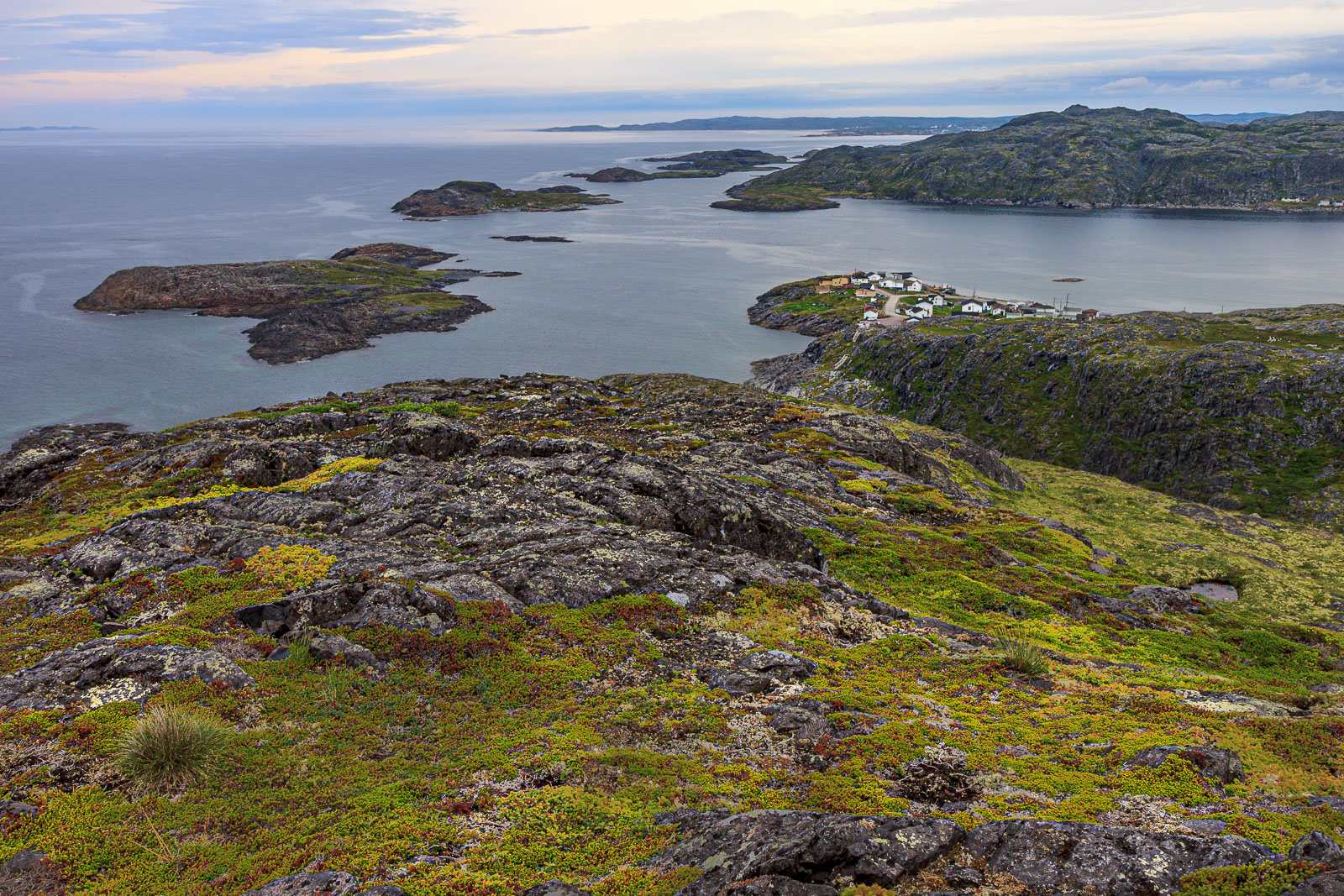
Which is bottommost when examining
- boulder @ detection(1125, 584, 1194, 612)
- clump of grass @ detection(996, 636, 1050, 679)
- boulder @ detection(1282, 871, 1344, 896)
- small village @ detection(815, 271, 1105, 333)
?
boulder @ detection(1125, 584, 1194, 612)

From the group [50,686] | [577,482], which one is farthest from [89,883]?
[577,482]

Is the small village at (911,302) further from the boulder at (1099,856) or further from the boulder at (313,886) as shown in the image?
the boulder at (313,886)

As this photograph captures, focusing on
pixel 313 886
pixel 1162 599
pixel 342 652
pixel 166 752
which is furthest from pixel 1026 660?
pixel 166 752

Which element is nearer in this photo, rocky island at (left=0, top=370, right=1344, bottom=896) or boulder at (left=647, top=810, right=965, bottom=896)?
boulder at (left=647, top=810, right=965, bottom=896)

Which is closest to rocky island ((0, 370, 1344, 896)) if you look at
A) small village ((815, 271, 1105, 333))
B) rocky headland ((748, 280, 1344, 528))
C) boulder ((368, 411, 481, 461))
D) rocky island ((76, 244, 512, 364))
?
boulder ((368, 411, 481, 461))

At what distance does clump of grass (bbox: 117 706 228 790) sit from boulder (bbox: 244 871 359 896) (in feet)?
13.0

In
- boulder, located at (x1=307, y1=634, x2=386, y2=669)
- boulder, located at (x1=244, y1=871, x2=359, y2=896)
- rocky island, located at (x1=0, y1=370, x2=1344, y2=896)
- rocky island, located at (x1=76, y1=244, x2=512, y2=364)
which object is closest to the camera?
boulder, located at (x1=244, y1=871, x2=359, y2=896)

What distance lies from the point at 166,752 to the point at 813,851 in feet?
42.9

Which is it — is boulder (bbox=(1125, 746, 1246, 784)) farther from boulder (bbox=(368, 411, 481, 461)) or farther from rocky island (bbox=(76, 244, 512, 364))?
rocky island (bbox=(76, 244, 512, 364))

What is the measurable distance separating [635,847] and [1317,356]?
122 m

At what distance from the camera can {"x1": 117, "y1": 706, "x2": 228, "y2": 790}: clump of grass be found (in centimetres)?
1363

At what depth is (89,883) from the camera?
1135 centimetres

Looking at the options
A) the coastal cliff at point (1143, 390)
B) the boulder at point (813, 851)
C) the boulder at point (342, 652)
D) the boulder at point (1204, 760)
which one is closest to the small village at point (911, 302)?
the coastal cliff at point (1143, 390)

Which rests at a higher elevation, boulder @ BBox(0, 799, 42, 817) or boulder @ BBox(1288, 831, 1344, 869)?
boulder @ BBox(1288, 831, 1344, 869)
